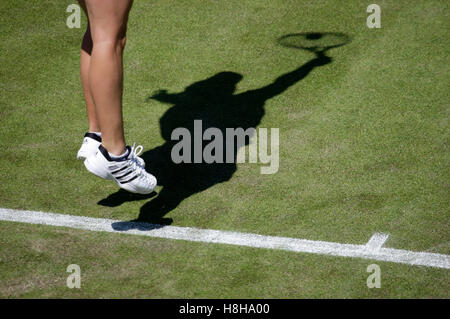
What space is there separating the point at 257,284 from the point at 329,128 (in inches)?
91.4

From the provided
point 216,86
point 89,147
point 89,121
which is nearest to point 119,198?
point 89,147

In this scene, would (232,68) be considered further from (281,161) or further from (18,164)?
(18,164)

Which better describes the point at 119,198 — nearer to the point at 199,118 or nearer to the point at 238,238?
the point at 238,238

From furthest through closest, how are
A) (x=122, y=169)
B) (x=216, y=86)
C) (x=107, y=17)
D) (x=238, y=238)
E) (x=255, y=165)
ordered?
(x=216, y=86) → (x=255, y=165) → (x=238, y=238) → (x=122, y=169) → (x=107, y=17)

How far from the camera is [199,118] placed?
234 inches

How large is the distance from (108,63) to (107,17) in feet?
0.89

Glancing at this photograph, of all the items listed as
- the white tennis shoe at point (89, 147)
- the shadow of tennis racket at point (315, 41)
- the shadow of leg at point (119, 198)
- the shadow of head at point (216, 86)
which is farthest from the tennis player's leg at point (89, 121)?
the shadow of tennis racket at point (315, 41)

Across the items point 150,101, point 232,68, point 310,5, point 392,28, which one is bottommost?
point 150,101

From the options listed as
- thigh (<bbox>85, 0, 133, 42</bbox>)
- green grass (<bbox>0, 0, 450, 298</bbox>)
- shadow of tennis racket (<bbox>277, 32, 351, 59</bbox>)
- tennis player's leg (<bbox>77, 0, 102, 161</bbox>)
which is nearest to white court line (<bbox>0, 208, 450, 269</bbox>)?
green grass (<bbox>0, 0, 450, 298</bbox>)

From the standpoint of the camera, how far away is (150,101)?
20.5 feet

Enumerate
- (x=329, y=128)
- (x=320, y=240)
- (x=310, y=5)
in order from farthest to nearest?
1. (x=310, y=5)
2. (x=329, y=128)
3. (x=320, y=240)

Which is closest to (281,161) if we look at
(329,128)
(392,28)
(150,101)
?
(329,128)

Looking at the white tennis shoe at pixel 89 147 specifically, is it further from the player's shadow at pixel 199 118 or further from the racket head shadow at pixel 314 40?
the racket head shadow at pixel 314 40
